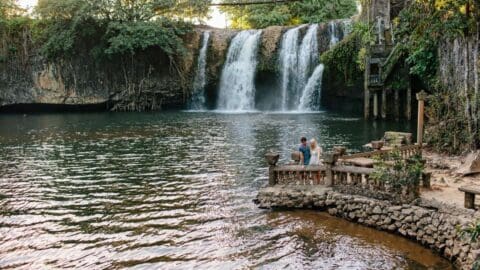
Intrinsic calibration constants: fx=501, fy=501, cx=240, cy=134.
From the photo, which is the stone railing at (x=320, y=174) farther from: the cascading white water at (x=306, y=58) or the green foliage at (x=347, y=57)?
the cascading white water at (x=306, y=58)

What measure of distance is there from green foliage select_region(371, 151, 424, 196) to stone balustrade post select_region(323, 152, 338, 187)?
3.75ft

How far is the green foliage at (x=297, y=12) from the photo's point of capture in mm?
48781

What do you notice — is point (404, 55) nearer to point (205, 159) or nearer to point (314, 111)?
point (314, 111)

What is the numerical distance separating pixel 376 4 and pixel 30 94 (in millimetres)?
29280

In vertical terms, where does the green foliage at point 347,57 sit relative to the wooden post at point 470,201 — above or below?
above

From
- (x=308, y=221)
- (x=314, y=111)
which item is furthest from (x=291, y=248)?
(x=314, y=111)

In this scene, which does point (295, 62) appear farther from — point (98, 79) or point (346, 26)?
point (98, 79)

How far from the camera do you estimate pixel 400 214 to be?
416 inches

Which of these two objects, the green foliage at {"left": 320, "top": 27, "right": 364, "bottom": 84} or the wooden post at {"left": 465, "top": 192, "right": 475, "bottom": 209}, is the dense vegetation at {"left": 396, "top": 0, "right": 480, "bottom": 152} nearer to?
the wooden post at {"left": 465, "top": 192, "right": 475, "bottom": 209}

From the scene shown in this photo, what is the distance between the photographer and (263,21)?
50312 mm

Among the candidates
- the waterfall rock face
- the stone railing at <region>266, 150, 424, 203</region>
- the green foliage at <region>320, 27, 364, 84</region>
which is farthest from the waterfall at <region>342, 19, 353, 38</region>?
the stone railing at <region>266, 150, 424, 203</region>

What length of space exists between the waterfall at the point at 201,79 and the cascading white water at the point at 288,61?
749 centimetres

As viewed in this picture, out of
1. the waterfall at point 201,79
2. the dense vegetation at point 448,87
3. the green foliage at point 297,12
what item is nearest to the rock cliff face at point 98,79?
the waterfall at point 201,79

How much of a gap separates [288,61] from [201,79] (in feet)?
27.7
